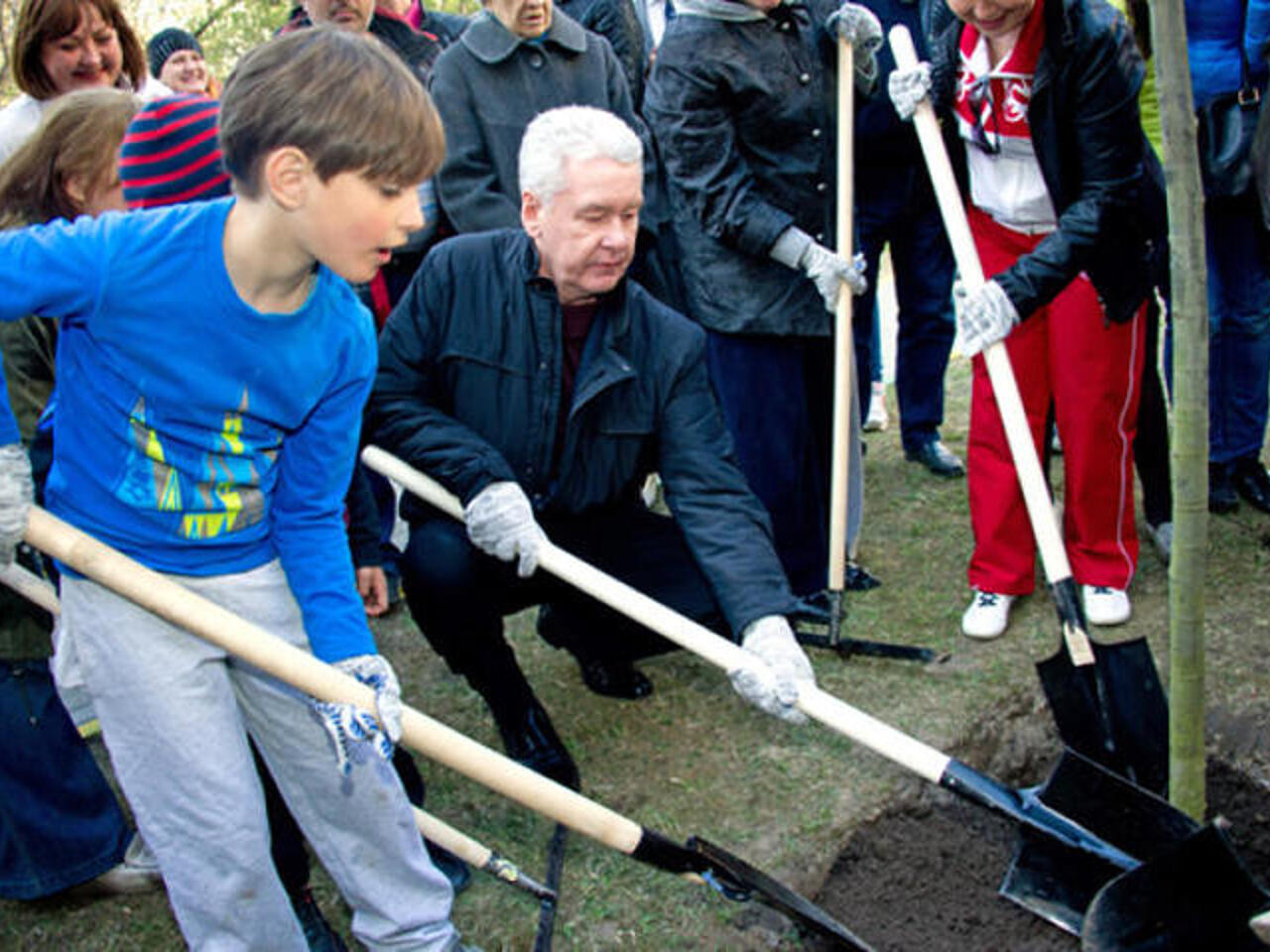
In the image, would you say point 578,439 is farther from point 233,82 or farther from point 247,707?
point 233,82

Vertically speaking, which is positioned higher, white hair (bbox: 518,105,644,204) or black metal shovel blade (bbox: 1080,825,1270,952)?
white hair (bbox: 518,105,644,204)

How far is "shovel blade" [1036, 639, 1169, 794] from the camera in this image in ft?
9.07

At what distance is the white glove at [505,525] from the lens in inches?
107

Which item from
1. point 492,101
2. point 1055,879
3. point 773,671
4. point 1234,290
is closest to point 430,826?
point 773,671

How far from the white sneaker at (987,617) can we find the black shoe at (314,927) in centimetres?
198

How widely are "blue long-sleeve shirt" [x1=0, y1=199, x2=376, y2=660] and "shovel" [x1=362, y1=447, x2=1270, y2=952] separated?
64 cm

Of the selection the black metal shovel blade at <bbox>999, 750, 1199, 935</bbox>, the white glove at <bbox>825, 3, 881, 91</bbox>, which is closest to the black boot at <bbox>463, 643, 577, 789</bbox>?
the black metal shovel blade at <bbox>999, 750, 1199, 935</bbox>

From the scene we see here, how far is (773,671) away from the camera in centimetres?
243

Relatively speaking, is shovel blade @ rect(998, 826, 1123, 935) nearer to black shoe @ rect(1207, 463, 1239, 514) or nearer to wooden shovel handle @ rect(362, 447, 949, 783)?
wooden shovel handle @ rect(362, 447, 949, 783)

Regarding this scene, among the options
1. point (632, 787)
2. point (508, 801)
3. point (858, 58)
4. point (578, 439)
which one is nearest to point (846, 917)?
point (632, 787)

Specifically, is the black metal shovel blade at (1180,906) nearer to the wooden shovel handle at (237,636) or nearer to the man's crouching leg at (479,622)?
the wooden shovel handle at (237,636)

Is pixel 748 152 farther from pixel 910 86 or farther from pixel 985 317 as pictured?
pixel 985 317

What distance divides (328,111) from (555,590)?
1.56 metres

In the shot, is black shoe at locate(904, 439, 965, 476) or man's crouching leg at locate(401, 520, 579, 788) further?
black shoe at locate(904, 439, 965, 476)
